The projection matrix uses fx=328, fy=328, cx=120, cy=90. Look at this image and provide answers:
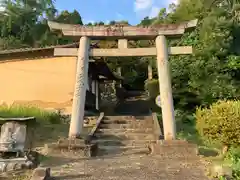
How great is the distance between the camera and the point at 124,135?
12.5m

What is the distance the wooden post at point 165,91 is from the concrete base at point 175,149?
35 centimetres

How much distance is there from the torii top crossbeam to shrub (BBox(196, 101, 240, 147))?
3.28 metres

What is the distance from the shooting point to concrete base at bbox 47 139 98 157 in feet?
31.1

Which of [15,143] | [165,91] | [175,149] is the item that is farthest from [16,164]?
[165,91]

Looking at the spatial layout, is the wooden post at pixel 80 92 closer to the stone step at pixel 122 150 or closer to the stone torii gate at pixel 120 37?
the stone torii gate at pixel 120 37

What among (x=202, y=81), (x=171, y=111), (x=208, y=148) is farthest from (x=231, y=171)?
(x=202, y=81)

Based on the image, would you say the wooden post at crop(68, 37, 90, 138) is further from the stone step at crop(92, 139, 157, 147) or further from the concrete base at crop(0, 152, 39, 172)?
the concrete base at crop(0, 152, 39, 172)

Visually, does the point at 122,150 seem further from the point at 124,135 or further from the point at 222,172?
the point at 222,172

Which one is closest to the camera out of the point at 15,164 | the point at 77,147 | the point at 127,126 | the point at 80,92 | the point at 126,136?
the point at 15,164

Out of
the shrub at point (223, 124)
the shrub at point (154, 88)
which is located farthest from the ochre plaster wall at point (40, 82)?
the shrub at point (223, 124)

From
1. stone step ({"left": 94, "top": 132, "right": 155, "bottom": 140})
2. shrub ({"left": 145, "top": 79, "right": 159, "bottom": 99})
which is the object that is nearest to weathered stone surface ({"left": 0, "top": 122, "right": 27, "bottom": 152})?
stone step ({"left": 94, "top": 132, "right": 155, "bottom": 140})

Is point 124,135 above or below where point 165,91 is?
below

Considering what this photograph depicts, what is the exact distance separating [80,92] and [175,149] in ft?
11.1

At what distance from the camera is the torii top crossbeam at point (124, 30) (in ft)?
35.1
